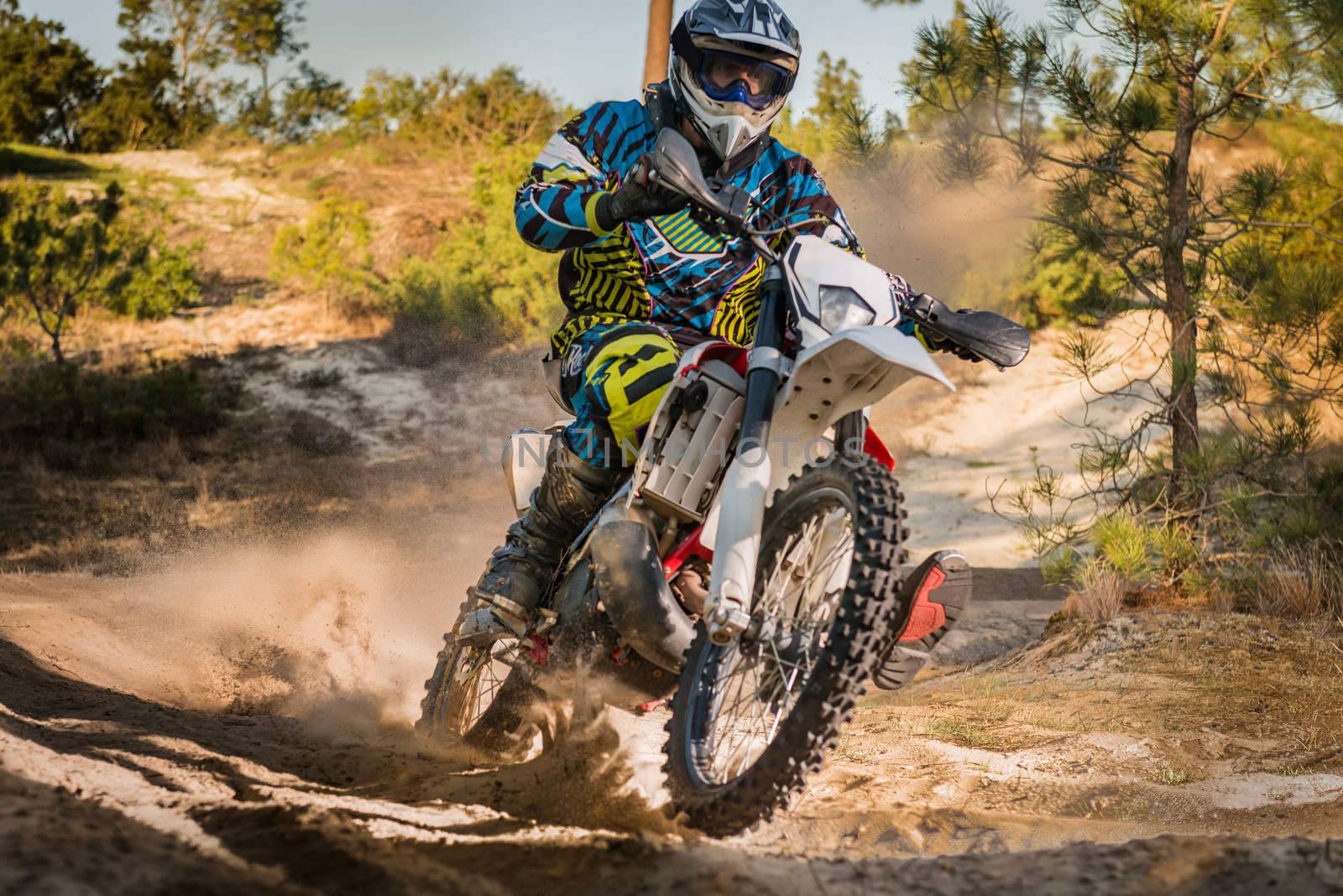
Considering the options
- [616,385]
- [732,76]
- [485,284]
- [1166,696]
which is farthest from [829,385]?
[485,284]

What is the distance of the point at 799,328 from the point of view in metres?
3.18

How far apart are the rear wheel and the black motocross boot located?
0.23 meters

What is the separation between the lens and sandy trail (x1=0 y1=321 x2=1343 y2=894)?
2.50 m

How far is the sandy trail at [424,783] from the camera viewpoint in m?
2.50

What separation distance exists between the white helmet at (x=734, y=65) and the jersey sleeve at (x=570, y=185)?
34 centimetres

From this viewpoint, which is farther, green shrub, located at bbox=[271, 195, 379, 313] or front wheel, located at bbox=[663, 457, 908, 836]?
green shrub, located at bbox=[271, 195, 379, 313]

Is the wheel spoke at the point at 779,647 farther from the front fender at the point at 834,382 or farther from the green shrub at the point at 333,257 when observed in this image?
the green shrub at the point at 333,257

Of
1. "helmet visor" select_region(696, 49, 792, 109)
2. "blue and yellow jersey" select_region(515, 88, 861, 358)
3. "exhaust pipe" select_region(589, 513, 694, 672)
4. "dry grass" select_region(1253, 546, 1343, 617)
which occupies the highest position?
"helmet visor" select_region(696, 49, 792, 109)

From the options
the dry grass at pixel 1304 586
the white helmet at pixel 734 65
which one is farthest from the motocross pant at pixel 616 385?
the dry grass at pixel 1304 586

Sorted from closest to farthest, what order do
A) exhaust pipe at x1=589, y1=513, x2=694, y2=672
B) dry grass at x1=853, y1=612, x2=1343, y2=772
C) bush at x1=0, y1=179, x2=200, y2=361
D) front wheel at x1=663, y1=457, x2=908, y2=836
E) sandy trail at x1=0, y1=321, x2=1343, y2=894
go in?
sandy trail at x1=0, y1=321, x2=1343, y2=894 < front wheel at x1=663, y1=457, x2=908, y2=836 < exhaust pipe at x1=589, y1=513, x2=694, y2=672 < dry grass at x1=853, y1=612, x2=1343, y2=772 < bush at x1=0, y1=179, x2=200, y2=361

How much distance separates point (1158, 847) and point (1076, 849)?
0.54ft

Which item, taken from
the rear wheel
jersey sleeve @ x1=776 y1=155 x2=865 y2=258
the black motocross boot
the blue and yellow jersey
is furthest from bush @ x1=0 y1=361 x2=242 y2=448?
jersey sleeve @ x1=776 y1=155 x2=865 y2=258

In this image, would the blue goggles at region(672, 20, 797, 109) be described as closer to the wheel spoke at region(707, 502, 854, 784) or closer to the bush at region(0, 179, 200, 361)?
the wheel spoke at region(707, 502, 854, 784)

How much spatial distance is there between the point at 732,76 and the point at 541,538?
5.22ft
